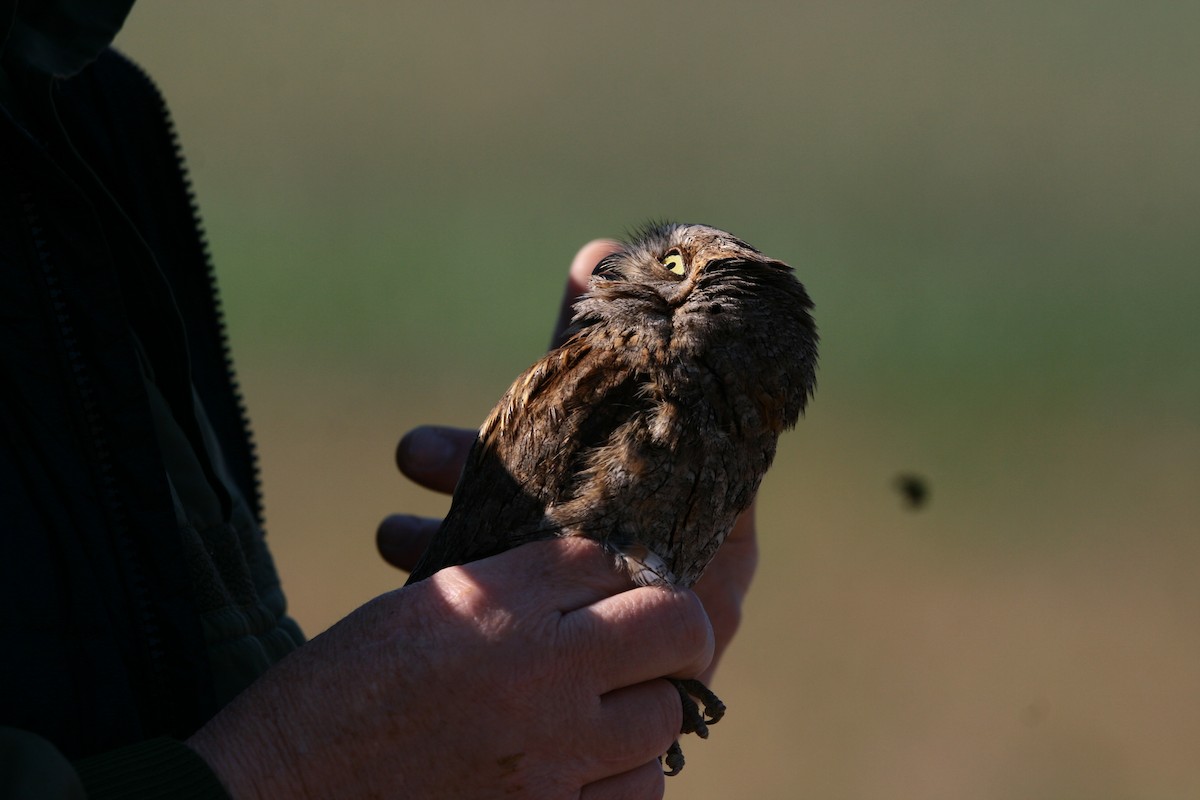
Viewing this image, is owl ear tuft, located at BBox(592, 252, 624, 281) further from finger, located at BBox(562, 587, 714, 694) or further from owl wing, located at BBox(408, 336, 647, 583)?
finger, located at BBox(562, 587, 714, 694)

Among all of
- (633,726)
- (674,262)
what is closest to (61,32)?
(674,262)

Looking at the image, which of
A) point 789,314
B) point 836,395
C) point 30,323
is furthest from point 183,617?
point 836,395

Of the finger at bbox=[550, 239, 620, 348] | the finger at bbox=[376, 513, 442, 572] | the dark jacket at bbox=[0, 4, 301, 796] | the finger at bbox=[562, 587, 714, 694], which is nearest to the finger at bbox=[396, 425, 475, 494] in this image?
the finger at bbox=[376, 513, 442, 572]

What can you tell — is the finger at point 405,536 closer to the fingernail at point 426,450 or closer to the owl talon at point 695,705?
the fingernail at point 426,450

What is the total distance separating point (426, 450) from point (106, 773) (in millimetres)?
1305

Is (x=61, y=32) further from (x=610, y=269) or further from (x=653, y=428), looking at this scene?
(x=653, y=428)

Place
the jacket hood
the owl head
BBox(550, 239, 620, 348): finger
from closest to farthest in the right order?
the jacket hood
the owl head
BBox(550, 239, 620, 348): finger

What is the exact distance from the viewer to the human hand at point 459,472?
2555mm

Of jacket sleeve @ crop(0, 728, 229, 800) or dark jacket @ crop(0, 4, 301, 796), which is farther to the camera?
dark jacket @ crop(0, 4, 301, 796)

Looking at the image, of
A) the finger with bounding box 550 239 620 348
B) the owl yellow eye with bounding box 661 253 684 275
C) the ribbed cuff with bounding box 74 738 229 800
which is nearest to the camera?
the ribbed cuff with bounding box 74 738 229 800

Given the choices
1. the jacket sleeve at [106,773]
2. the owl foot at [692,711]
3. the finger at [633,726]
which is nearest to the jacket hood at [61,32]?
the jacket sleeve at [106,773]

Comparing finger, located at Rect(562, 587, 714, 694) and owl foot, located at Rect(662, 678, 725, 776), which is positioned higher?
finger, located at Rect(562, 587, 714, 694)

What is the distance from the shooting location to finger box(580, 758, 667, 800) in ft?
5.30

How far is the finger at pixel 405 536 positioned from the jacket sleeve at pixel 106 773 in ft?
4.10
